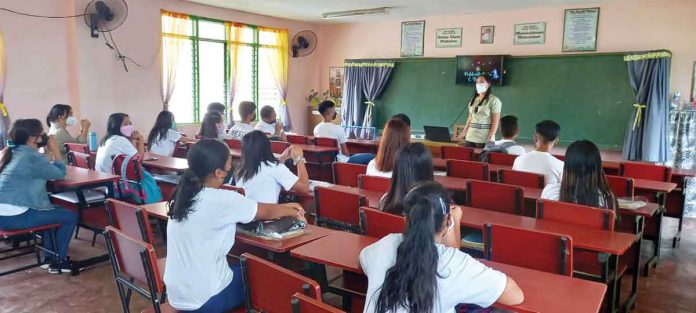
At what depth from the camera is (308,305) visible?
1423 mm

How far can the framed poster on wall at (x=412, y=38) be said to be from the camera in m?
8.96

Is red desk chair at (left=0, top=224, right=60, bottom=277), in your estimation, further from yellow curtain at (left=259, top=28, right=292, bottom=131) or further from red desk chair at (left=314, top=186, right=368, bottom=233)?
yellow curtain at (left=259, top=28, right=292, bottom=131)

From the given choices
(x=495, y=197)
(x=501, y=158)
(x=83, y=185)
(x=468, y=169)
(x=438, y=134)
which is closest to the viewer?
(x=495, y=197)

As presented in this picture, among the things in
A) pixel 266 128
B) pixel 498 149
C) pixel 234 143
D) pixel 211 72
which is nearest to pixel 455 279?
pixel 498 149

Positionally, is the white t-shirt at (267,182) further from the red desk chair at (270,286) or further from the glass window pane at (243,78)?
the glass window pane at (243,78)

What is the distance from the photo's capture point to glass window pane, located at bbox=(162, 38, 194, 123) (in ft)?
26.8

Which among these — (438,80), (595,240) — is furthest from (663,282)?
(438,80)

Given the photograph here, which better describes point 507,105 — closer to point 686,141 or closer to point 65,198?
point 686,141

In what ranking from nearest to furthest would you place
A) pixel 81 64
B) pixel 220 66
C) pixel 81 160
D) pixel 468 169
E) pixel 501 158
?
pixel 468 169 → pixel 81 160 → pixel 501 158 → pixel 81 64 → pixel 220 66

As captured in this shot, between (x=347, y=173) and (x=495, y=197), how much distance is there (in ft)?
4.54

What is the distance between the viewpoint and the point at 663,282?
12.5 feet

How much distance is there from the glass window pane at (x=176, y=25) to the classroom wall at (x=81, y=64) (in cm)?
13

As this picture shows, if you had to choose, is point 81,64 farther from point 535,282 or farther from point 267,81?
point 535,282

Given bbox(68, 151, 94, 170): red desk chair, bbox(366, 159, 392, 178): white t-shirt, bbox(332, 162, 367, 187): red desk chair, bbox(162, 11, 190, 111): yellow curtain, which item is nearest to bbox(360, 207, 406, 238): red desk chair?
bbox(366, 159, 392, 178): white t-shirt
